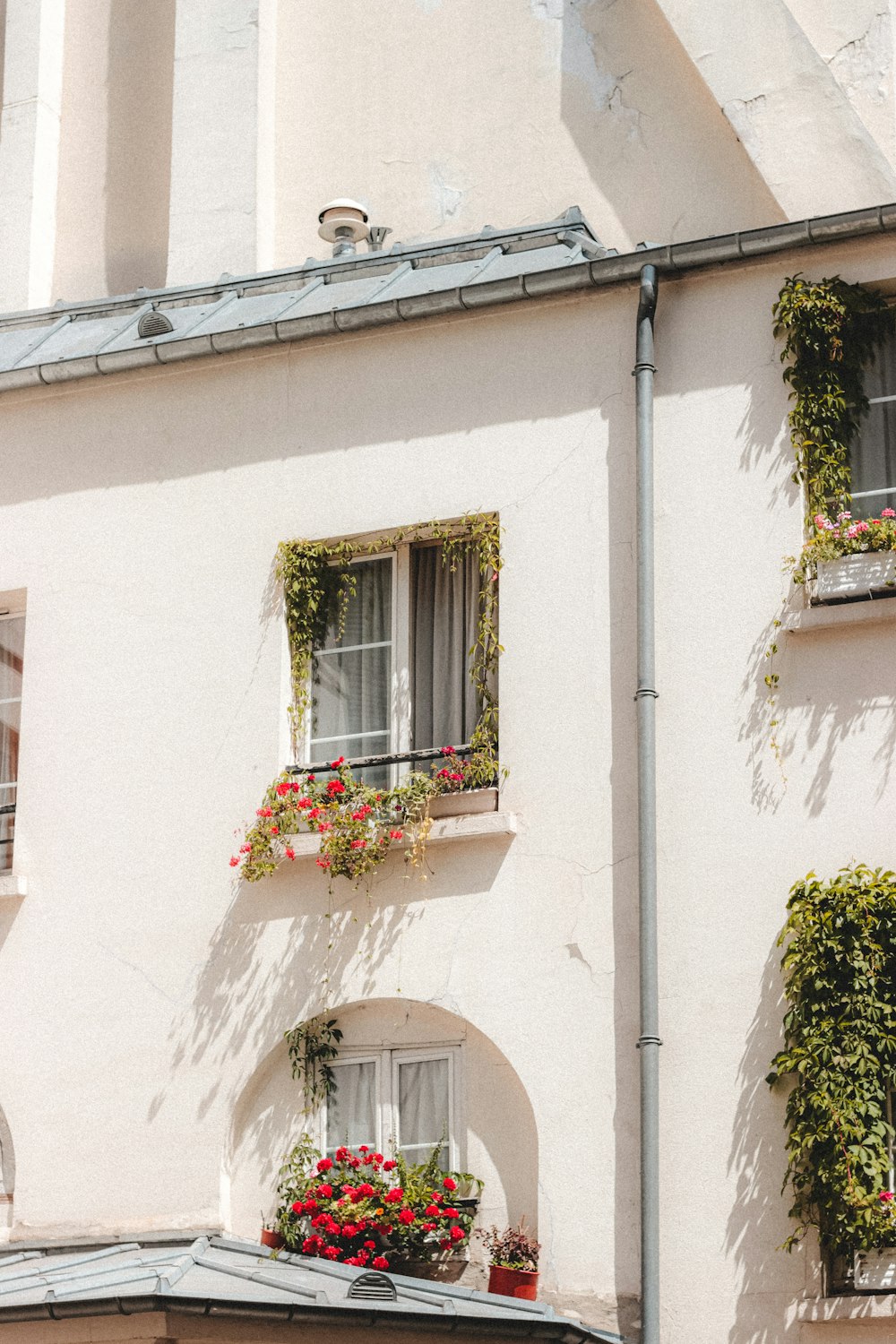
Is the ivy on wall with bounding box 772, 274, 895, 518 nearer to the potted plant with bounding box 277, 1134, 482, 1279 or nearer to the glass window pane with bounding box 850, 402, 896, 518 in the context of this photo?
the glass window pane with bounding box 850, 402, 896, 518

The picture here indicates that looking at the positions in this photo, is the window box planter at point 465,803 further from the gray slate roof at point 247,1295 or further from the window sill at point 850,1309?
the window sill at point 850,1309

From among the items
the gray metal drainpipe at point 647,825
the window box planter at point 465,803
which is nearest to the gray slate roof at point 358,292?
the gray metal drainpipe at point 647,825

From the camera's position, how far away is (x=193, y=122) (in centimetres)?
1945

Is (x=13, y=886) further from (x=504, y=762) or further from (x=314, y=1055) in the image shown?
(x=504, y=762)

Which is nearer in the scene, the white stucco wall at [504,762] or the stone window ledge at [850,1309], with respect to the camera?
the stone window ledge at [850,1309]

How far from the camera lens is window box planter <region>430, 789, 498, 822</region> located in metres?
14.0

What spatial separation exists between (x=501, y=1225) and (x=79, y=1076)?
3016 mm

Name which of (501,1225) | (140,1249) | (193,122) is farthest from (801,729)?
(193,122)

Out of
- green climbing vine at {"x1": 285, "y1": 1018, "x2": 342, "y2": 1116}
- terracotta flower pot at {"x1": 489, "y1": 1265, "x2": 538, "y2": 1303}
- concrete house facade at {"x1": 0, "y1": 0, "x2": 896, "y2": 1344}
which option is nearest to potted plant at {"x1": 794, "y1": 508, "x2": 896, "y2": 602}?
concrete house facade at {"x1": 0, "y1": 0, "x2": 896, "y2": 1344}

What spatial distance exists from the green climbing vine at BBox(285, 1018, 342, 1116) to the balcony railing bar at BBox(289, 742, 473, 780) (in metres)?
1.64

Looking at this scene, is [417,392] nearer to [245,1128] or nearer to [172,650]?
[172,650]

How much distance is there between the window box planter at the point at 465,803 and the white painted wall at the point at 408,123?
5.59m

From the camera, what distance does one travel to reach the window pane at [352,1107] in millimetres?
13805

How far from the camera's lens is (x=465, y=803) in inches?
552
